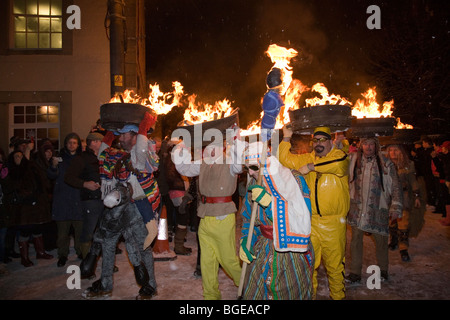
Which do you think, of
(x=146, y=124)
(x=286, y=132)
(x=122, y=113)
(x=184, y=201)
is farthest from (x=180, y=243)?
(x=286, y=132)

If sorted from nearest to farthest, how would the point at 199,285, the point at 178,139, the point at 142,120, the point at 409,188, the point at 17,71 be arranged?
the point at 142,120, the point at 178,139, the point at 199,285, the point at 409,188, the point at 17,71

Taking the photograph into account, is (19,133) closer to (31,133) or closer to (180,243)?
(31,133)

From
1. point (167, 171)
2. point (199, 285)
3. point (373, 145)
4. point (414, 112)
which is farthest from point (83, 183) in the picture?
point (414, 112)

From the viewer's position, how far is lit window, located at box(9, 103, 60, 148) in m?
10.6

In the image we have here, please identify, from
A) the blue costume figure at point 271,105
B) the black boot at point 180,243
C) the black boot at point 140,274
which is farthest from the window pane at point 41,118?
the blue costume figure at point 271,105

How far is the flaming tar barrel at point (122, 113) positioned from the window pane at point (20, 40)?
8.10 meters

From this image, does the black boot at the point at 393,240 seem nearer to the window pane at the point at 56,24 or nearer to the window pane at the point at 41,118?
the window pane at the point at 41,118

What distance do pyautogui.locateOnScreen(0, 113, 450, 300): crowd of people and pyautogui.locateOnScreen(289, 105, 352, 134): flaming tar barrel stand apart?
207 mm

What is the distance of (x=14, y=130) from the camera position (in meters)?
10.6

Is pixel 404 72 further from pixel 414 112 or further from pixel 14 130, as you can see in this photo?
pixel 14 130

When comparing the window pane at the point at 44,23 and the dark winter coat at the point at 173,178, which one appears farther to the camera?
the window pane at the point at 44,23

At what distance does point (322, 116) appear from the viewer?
430 centimetres

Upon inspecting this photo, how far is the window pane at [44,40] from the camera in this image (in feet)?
34.9
